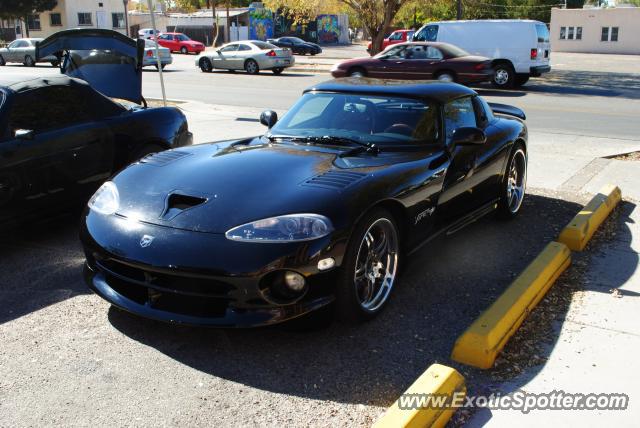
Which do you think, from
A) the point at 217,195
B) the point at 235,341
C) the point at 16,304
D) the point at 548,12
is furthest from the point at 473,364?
the point at 548,12

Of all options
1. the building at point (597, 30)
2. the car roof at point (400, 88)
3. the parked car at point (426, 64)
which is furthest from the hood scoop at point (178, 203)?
the building at point (597, 30)

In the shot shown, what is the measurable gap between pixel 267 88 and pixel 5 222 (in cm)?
1628

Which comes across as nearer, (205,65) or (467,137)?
(467,137)

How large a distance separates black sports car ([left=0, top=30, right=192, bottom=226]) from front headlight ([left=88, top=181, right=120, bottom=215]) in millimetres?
1253

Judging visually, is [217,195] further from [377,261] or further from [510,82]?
[510,82]

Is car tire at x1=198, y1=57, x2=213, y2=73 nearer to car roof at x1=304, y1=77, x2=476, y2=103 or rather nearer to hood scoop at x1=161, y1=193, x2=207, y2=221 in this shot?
car roof at x1=304, y1=77, x2=476, y2=103

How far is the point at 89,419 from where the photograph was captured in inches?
121

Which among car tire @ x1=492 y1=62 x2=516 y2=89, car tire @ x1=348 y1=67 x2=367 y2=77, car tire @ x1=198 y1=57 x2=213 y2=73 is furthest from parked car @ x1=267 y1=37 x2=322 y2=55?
car tire @ x1=492 y1=62 x2=516 y2=89

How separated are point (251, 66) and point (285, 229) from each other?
25.1 meters

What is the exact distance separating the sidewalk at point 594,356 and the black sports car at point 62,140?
396 centimetres

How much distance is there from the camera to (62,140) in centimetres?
564

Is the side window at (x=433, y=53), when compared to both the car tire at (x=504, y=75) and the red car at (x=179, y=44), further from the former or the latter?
the red car at (x=179, y=44)

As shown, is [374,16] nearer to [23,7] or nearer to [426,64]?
[426,64]

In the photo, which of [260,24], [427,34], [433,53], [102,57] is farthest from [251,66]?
[260,24]
